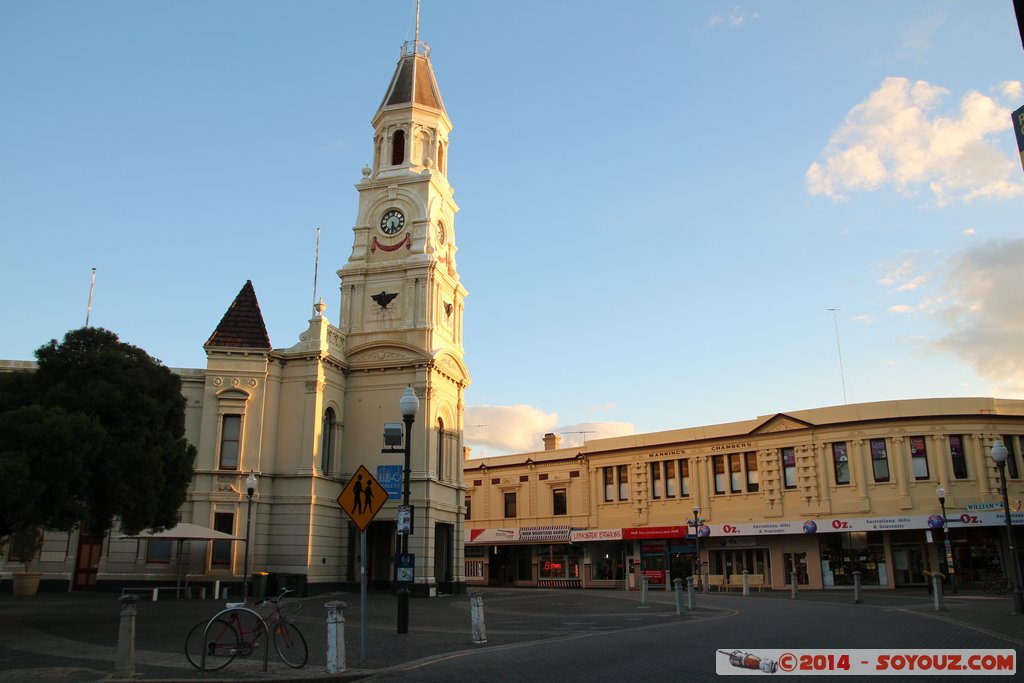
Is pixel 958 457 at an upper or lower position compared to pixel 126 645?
upper

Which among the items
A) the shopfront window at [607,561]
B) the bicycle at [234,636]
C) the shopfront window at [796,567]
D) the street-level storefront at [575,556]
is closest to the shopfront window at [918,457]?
the shopfront window at [796,567]

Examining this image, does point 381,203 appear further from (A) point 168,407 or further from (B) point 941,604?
(B) point 941,604

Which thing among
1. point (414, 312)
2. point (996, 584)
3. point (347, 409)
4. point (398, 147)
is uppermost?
point (398, 147)

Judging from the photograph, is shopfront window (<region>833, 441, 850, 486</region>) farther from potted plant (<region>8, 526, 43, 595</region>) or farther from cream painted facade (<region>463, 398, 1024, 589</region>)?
potted plant (<region>8, 526, 43, 595</region>)

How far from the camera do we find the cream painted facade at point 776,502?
39750 millimetres

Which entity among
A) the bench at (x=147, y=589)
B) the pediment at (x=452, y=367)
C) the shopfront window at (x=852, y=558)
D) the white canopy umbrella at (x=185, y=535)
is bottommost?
the bench at (x=147, y=589)

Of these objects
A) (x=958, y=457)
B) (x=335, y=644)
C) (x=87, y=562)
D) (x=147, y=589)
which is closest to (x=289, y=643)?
(x=335, y=644)

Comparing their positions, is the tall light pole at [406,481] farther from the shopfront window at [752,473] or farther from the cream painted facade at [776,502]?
the shopfront window at [752,473]

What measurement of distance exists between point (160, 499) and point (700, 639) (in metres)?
13.6

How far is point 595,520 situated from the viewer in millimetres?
Answer: 51906

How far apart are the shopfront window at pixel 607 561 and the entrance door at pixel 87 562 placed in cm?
2880

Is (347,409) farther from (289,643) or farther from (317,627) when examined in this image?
(289,643)

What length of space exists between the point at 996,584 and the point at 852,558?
259 inches

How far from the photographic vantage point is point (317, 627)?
19500 mm
